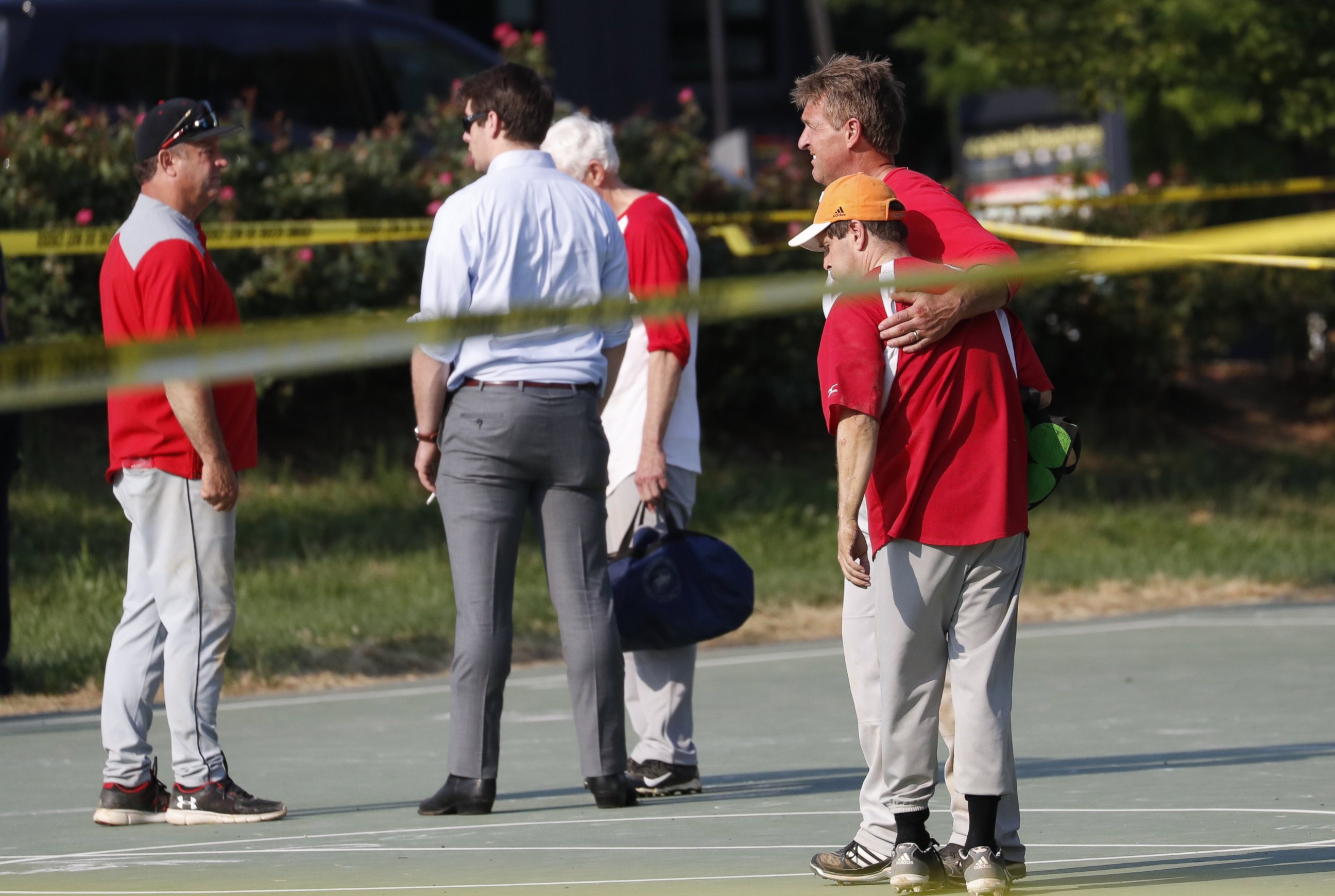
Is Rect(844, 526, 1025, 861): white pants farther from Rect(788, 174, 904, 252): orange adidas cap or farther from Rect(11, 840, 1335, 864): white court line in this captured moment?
Rect(788, 174, 904, 252): orange adidas cap

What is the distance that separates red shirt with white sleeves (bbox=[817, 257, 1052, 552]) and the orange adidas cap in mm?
137

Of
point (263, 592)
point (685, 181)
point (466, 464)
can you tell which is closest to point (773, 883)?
point (466, 464)

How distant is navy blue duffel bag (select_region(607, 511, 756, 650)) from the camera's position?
19.6 feet

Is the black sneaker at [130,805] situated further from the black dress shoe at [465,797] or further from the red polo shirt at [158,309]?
the red polo shirt at [158,309]

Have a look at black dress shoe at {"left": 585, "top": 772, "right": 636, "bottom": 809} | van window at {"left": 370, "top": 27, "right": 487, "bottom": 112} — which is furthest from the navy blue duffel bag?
van window at {"left": 370, "top": 27, "right": 487, "bottom": 112}

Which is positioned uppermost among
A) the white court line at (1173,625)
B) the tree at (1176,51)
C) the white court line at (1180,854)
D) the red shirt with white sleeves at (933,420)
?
the tree at (1176,51)

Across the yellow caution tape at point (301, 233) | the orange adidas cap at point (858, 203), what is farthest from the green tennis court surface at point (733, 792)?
the yellow caution tape at point (301, 233)

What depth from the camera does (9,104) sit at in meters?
12.4

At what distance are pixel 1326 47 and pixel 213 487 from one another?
10.2 m

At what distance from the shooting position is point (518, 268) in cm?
562

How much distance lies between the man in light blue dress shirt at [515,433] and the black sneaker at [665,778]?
9.7 inches

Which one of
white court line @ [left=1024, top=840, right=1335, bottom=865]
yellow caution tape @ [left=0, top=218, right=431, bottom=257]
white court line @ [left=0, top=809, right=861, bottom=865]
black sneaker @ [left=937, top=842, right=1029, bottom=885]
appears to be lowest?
white court line @ [left=1024, top=840, right=1335, bottom=865]

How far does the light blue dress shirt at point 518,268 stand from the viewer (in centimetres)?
557

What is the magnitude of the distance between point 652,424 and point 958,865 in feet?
6.93
